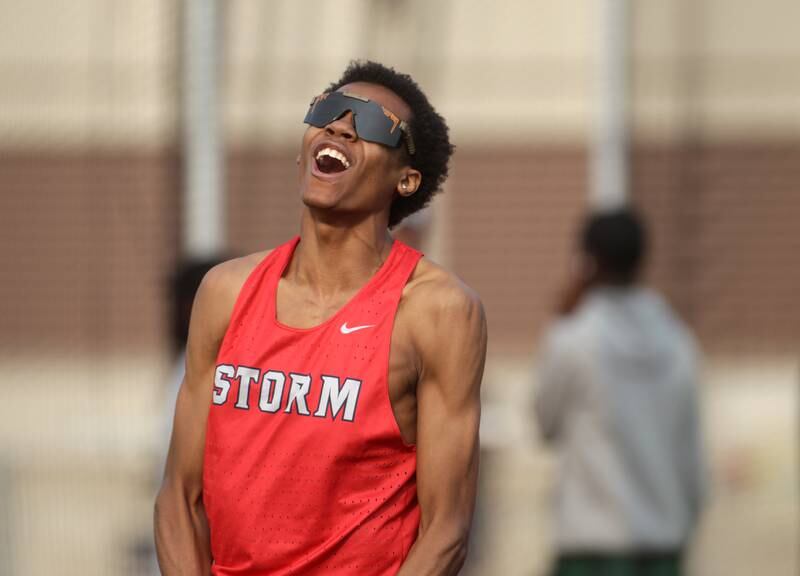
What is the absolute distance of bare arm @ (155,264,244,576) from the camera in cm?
359

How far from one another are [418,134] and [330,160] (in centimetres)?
26

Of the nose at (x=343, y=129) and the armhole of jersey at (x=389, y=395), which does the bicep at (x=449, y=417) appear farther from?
the nose at (x=343, y=129)

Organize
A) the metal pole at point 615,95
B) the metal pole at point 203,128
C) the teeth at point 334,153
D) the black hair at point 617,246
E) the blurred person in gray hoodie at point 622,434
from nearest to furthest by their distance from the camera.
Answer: the teeth at point 334,153 < the blurred person in gray hoodie at point 622,434 < the black hair at point 617,246 < the metal pole at point 203,128 < the metal pole at point 615,95

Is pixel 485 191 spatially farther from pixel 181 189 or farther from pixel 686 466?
pixel 686 466

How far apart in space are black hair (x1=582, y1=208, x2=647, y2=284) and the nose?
8.25 ft

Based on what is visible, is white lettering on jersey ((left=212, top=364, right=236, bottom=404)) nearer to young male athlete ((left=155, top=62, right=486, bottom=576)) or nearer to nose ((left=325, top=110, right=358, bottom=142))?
young male athlete ((left=155, top=62, right=486, bottom=576))

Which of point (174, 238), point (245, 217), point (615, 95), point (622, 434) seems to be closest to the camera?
point (622, 434)

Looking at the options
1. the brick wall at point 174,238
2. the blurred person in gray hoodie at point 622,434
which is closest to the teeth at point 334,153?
the blurred person in gray hoodie at point 622,434

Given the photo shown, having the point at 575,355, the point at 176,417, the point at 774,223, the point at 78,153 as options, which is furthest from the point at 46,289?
the point at 176,417

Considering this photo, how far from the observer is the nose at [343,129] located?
A: 3559mm

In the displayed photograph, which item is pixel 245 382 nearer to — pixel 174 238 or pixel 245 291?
pixel 245 291

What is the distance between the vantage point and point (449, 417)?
348cm

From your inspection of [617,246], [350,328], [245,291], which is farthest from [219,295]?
[617,246]

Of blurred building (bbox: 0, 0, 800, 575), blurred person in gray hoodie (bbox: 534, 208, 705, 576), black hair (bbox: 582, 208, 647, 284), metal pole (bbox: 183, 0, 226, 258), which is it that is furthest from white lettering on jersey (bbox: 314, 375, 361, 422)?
blurred building (bbox: 0, 0, 800, 575)
